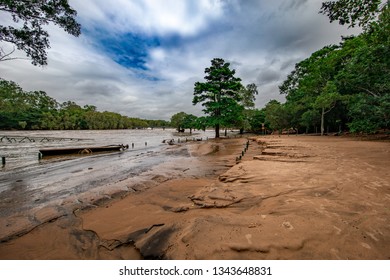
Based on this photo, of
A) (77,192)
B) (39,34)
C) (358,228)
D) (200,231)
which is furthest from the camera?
(39,34)

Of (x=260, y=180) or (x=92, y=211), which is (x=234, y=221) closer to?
(x=260, y=180)

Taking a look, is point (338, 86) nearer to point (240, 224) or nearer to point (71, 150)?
point (240, 224)

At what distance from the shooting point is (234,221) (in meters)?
2.68

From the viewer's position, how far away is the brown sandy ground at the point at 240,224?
2008 mm

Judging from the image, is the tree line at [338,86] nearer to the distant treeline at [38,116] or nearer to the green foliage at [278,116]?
the green foliage at [278,116]

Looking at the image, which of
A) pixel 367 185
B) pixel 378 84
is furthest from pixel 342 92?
pixel 367 185

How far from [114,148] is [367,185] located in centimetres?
2101

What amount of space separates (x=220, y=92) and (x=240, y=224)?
83.2ft

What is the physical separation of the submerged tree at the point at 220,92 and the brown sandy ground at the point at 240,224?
21.6 metres

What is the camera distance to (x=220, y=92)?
1030 inches

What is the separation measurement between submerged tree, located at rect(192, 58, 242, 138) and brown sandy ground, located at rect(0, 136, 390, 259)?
850 inches

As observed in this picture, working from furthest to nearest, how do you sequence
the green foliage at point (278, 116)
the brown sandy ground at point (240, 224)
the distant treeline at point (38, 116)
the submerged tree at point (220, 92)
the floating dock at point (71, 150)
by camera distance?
the distant treeline at point (38, 116)
the green foliage at point (278, 116)
the submerged tree at point (220, 92)
the floating dock at point (71, 150)
the brown sandy ground at point (240, 224)

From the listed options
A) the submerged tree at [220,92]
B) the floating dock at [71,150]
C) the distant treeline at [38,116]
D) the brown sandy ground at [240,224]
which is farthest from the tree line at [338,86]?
the distant treeline at [38,116]

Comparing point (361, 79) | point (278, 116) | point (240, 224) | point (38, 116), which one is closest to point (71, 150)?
Answer: point (240, 224)
